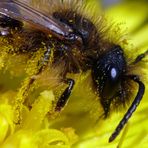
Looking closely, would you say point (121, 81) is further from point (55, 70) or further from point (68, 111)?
point (68, 111)

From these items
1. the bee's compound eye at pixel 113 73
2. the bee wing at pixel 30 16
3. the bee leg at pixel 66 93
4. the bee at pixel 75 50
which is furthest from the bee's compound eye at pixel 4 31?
the bee's compound eye at pixel 113 73

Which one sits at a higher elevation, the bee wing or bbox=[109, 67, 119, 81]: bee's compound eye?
the bee wing

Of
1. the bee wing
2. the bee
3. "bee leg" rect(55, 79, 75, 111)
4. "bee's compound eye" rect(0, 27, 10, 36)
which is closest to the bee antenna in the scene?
the bee

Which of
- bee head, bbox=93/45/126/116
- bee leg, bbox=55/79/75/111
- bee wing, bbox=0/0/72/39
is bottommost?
bee leg, bbox=55/79/75/111

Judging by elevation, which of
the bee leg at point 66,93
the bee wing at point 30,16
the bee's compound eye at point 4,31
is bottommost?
the bee leg at point 66,93

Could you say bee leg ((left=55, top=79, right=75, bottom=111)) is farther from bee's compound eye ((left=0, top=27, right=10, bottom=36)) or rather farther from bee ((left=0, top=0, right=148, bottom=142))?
bee's compound eye ((left=0, top=27, right=10, bottom=36))

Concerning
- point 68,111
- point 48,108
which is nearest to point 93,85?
point 48,108

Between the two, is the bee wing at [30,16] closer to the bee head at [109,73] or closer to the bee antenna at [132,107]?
the bee head at [109,73]

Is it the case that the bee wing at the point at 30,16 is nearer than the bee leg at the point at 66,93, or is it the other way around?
the bee wing at the point at 30,16
